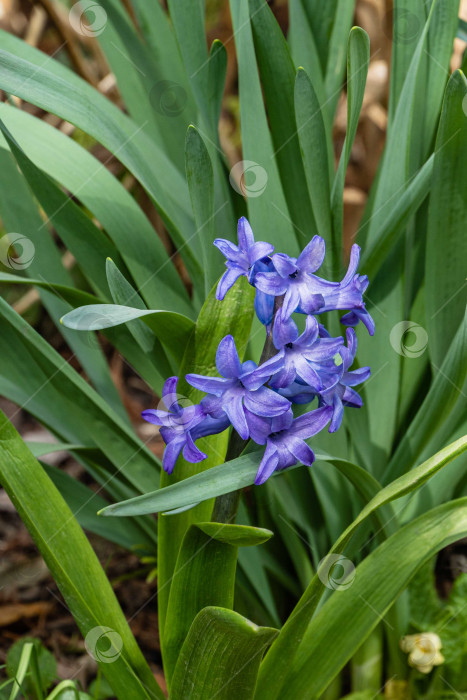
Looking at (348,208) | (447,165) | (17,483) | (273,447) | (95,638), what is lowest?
(95,638)

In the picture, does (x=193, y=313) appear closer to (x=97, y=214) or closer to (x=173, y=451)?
(x=97, y=214)

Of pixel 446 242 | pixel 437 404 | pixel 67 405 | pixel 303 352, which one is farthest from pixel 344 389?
pixel 67 405

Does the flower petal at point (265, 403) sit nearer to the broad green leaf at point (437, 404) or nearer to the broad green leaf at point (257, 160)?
the broad green leaf at point (437, 404)

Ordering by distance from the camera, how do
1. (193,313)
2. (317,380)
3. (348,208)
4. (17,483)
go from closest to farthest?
(317,380) → (17,483) → (193,313) → (348,208)

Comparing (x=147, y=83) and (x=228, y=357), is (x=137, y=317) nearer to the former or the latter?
(x=228, y=357)

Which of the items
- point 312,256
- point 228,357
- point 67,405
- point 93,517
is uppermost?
point 312,256

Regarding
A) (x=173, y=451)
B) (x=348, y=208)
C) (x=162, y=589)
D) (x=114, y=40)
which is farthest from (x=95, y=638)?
(x=348, y=208)

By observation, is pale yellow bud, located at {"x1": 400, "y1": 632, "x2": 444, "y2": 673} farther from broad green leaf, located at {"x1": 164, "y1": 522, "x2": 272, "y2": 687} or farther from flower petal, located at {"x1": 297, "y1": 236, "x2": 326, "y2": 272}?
flower petal, located at {"x1": 297, "y1": 236, "x2": 326, "y2": 272}
